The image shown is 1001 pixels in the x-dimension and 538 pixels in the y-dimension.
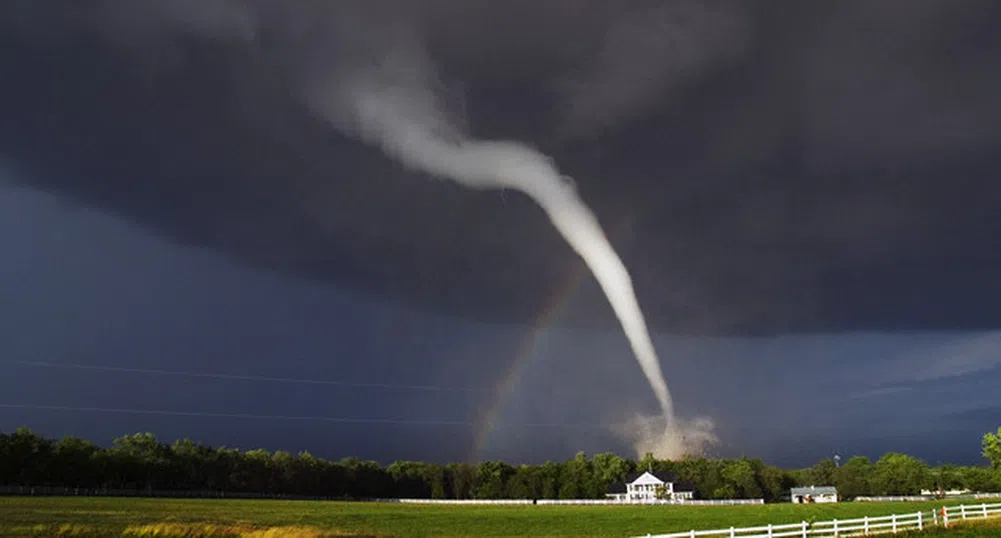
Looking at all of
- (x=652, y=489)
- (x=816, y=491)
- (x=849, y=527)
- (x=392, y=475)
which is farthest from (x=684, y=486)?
(x=849, y=527)

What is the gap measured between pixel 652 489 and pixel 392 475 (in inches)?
2437

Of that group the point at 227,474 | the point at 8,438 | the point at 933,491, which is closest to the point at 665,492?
the point at 933,491

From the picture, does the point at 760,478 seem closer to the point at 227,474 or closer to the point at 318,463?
the point at 318,463

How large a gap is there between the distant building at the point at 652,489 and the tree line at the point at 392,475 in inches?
124

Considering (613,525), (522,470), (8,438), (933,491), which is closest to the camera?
(613,525)

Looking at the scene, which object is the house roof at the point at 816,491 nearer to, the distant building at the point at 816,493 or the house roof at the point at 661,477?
the distant building at the point at 816,493

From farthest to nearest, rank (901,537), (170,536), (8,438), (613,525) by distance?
(8,438) < (613,525) < (170,536) < (901,537)

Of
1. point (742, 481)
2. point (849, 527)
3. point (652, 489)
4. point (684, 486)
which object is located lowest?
point (652, 489)

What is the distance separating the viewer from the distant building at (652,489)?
16804 cm

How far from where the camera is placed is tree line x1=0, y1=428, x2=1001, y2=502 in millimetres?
138250

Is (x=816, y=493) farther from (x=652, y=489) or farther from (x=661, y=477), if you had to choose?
→ (x=661, y=477)

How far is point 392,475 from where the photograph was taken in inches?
7480

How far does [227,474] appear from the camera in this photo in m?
162

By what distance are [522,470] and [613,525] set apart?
116 m
